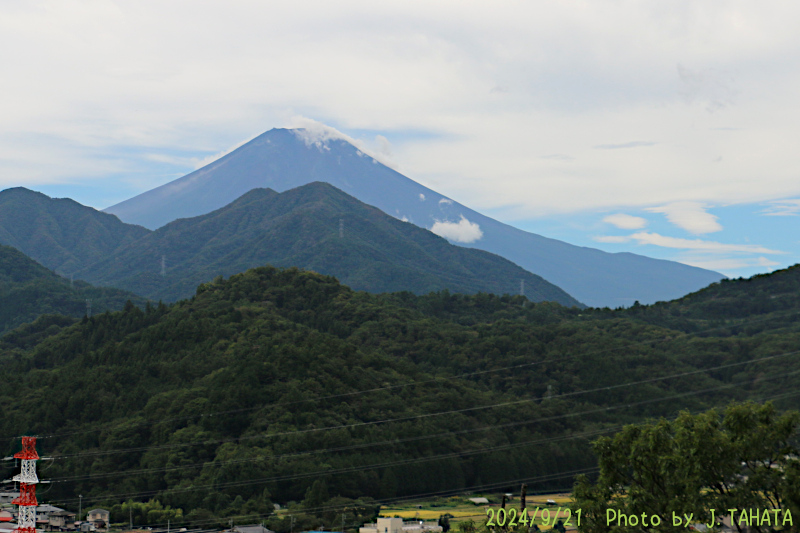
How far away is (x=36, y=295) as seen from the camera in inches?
4299

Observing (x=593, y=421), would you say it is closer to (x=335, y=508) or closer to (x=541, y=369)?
(x=541, y=369)

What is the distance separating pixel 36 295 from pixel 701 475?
109055 millimetres

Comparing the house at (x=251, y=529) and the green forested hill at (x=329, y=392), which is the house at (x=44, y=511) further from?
the house at (x=251, y=529)

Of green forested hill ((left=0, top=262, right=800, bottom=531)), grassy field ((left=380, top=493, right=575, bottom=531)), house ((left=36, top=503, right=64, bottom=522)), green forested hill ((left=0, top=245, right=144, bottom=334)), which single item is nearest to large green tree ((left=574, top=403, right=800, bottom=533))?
grassy field ((left=380, top=493, right=575, bottom=531))

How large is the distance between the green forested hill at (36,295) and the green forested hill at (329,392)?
21584 millimetres

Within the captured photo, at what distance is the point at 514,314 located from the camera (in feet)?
297

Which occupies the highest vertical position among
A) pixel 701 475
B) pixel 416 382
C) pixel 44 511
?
pixel 416 382

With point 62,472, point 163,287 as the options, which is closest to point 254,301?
point 62,472

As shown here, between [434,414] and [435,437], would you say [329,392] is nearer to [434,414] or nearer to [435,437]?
[434,414]

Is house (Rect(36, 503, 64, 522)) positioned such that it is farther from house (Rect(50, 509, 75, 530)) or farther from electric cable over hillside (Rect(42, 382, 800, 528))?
electric cable over hillside (Rect(42, 382, 800, 528))

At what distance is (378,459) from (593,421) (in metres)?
20.9

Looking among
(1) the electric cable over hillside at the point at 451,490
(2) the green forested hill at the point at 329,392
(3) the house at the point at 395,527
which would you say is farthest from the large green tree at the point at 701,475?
(1) the electric cable over hillside at the point at 451,490

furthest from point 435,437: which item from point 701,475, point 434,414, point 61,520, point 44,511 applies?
point 701,475

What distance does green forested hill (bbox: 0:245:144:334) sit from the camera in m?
105
